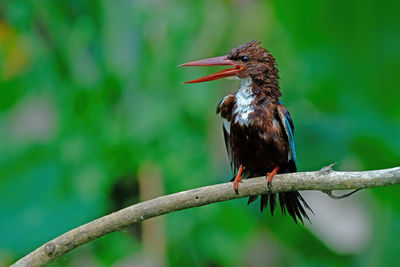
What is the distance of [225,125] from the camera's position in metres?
2.97

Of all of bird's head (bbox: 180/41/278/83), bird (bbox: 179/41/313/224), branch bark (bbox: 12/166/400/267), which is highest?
bird's head (bbox: 180/41/278/83)

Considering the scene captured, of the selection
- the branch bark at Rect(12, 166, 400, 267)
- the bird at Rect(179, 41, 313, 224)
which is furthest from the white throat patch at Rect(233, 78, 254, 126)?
the branch bark at Rect(12, 166, 400, 267)

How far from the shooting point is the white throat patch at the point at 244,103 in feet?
9.09

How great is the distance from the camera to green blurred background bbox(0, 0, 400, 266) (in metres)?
3.46

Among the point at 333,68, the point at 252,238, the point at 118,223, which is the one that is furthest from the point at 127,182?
the point at 118,223

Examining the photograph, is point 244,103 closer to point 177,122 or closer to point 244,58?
point 244,58

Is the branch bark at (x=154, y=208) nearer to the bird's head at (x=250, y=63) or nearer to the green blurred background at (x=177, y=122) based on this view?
the bird's head at (x=250, y=63)

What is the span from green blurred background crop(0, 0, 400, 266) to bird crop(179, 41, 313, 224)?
2.23 feet

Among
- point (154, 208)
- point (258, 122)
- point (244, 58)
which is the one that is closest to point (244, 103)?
point (258, 122)

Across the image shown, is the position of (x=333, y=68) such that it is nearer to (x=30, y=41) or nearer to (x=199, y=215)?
(x=199, y=215)

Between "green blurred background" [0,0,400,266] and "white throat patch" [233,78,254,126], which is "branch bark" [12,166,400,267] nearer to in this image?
"white throat patch" [233,78,254,126]

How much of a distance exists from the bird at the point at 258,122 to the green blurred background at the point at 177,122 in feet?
2.23

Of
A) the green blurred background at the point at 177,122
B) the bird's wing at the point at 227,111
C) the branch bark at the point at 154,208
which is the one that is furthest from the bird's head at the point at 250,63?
the branch bark at the point at 154,208

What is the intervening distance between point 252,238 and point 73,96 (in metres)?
1.57
